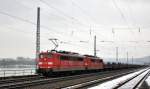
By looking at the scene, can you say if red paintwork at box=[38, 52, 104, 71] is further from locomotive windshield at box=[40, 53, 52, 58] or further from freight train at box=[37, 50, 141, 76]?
locomotive windshield at box=[40, 53, 52, 58]

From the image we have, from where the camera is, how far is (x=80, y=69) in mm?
50156

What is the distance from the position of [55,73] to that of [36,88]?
18.1 m

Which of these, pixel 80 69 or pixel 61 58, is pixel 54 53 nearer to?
pixel 61 58

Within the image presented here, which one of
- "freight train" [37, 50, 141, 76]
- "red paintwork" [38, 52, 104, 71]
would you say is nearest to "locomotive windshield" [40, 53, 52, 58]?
"freight train" [37, 50, 141, 76]

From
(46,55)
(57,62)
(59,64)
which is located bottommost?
(59,64)

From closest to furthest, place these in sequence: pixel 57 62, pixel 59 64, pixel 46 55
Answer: pixel 57 62 → pixel 59 64 → pixel 46 55

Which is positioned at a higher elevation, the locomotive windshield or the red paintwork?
the locomotive windshield

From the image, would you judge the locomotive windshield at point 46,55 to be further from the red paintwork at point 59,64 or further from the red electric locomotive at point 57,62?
the red paintwork at point 59,64

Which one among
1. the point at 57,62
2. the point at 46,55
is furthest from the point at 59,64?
the point at 46,55

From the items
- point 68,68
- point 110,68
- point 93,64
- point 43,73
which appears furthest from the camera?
point 110,68

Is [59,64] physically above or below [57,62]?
below

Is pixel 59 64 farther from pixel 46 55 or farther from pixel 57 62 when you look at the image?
pixel 46 55

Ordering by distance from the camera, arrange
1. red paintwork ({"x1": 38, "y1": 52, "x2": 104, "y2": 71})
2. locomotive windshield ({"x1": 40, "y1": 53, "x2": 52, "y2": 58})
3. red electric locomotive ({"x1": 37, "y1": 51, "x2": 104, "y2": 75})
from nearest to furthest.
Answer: red electric locomotive ({"x1": 37, "y1": 51, "x2": 104, "y2": 75}), red paintwork ({"x1": 38, "y1": 52, "x2": 104, "y2": 71}), locomotive windshield ({"x1": 40, "y1": 53, "x2": 52, "y2": 58})

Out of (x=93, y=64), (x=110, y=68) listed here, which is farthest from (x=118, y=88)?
(x=110, y=68)
